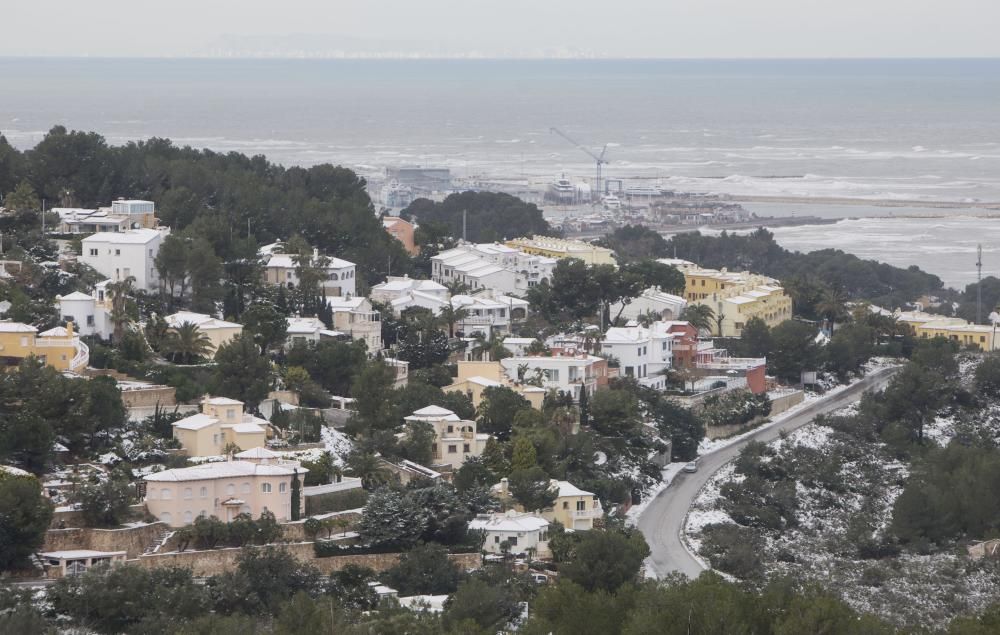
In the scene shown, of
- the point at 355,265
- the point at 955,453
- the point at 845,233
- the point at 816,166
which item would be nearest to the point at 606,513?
the point at 955,453

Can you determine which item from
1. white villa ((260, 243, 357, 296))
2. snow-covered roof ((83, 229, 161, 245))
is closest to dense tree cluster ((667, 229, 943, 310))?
white villa ((260, 243, 357, 296))

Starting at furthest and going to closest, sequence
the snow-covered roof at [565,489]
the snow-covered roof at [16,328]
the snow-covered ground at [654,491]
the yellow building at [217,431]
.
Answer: the snow-covered ground at [654,491] → the snow-covered roof at [16,328] → the snow-covered roof at [565,489] → the yellow building at [217,431]

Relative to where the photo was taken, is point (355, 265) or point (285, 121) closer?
point (355, 265)

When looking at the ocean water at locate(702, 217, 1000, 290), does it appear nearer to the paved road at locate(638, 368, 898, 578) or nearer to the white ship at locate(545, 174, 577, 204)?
the white ship at locate(545, 174, 577, 204)

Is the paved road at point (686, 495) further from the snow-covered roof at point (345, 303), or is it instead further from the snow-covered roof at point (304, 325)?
the snow-covered roof at point (345, 303)

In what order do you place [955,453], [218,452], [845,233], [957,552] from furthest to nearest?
[845,233] < [955,453] < [957,552] < [218,452]

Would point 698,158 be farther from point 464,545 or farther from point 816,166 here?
point 464,545

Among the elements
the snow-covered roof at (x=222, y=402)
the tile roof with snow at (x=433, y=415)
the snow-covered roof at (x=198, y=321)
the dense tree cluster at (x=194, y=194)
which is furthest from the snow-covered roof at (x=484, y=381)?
the dense tree cluster at (x=194, y=194)
